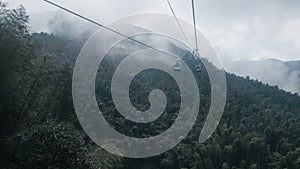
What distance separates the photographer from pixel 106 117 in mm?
27734

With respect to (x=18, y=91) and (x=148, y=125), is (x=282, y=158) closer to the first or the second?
(x=148, y=125)

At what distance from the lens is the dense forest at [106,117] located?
13.0 metres

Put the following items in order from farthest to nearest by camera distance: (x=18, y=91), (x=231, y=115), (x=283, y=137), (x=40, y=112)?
1. (x=231, y=115)
2. (x=283, y=137)
3. (x=40, y=112)
4. (x=18, y=91)

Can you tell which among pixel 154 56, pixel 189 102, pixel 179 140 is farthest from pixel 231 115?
pixel 154 56

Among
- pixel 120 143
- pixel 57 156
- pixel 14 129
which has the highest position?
pixel 120 143

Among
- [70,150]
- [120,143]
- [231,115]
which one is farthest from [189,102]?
[70,150]

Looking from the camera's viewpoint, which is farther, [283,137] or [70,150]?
[283,137]

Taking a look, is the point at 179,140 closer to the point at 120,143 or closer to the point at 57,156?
the point at 120,143

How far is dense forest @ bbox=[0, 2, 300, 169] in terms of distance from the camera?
42.5ft

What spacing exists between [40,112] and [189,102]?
1790 centimetres

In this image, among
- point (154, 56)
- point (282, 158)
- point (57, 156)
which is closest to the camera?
point (57, 156)

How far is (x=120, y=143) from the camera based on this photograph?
2452 centimetres

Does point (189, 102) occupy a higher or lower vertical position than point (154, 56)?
lower

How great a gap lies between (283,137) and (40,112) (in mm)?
21205
